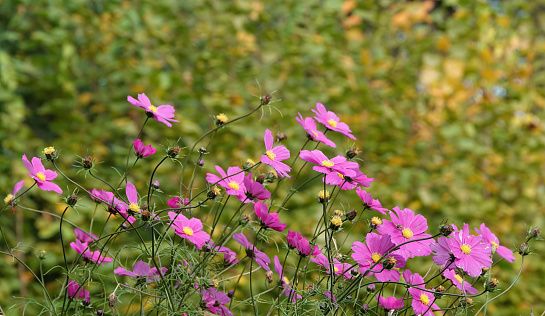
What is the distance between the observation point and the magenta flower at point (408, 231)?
0.66m

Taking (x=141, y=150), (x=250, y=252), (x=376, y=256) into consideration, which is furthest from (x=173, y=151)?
(x=376, y=256)

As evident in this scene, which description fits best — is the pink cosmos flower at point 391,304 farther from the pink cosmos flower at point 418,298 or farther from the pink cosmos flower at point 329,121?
the pink cosmos flower at point 329,121

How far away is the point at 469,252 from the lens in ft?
2.18

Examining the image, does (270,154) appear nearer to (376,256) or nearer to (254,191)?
(254,191)

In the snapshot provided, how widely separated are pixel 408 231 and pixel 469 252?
2.9 inches

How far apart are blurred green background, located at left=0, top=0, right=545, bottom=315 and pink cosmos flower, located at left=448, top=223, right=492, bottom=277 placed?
1.32 metres

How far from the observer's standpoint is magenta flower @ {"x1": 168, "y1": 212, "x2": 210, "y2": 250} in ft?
2.21

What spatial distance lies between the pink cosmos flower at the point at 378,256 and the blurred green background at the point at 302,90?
4.15 feet

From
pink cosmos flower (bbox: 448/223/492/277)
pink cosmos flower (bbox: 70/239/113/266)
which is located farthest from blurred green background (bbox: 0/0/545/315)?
pink cosmos flower (bbox: 448/223/492/277)

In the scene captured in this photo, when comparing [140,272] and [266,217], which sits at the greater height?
[266,217]

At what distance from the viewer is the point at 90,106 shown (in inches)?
85.6

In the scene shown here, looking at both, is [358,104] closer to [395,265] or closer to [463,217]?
[463,217]

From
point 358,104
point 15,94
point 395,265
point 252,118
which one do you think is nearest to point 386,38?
point 358,104

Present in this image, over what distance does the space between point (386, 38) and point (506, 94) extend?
630 millimetres
